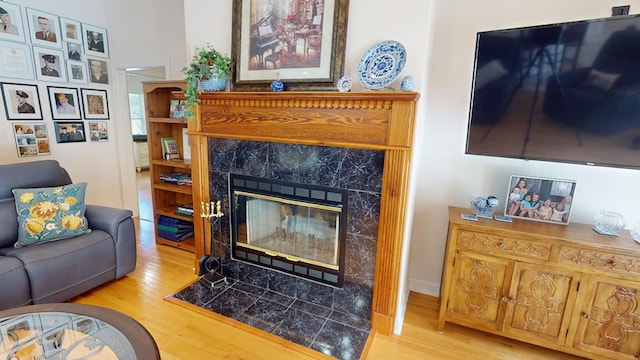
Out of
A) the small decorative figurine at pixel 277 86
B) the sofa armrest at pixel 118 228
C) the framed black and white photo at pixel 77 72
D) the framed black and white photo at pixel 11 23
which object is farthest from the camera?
the framed black and white photo at pixel 77 72

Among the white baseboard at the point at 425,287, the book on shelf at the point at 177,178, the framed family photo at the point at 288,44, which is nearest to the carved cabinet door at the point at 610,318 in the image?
the white baseboard at the point at 425,287

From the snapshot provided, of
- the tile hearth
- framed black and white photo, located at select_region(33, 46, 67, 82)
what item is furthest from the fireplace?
framed black and white photo, located at select_region(33, 46, 67, 82)

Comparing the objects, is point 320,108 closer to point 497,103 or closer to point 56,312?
point 497,103

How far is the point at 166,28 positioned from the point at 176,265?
7.93 ft

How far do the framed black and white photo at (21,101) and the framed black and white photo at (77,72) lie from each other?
347 mm

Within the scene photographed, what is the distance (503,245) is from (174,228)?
2924mm

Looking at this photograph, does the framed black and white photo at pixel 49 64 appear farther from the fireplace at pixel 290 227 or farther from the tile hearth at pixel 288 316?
the tile hearth at pixel 288 316

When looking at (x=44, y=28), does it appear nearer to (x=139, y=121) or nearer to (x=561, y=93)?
(x=561, y=93)

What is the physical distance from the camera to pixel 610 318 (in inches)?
64.9

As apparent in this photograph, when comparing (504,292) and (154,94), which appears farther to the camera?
(154,94)

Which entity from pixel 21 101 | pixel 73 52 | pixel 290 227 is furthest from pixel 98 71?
pixel 290 227

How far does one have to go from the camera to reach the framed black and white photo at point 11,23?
2731 mm

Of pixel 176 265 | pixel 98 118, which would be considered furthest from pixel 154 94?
pixel 176 265

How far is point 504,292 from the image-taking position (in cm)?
183
